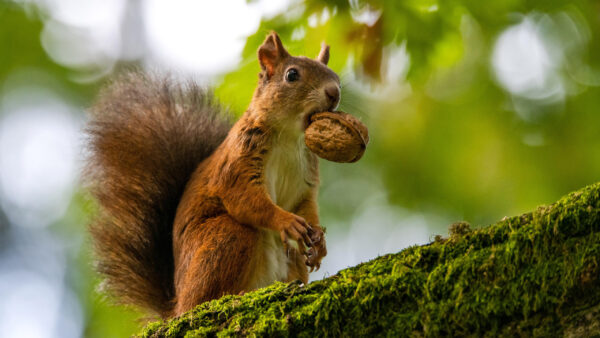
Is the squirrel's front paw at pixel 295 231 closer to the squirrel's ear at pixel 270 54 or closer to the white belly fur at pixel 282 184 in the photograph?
the white belly fur at pixel 282 184

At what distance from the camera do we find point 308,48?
9.80 feet

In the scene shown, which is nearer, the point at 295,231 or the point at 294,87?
the point at 295,231

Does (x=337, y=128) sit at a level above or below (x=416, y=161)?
below

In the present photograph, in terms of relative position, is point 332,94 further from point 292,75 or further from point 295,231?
point 295,231

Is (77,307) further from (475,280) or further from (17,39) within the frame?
(475,280)

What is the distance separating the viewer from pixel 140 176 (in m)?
3.29

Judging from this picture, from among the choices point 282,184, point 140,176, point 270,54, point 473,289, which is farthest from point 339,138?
point 140,176

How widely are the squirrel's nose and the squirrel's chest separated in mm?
294

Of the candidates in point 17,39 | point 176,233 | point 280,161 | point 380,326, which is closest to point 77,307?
point 17,39

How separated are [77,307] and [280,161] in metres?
3.11

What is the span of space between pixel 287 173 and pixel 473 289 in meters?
1.59

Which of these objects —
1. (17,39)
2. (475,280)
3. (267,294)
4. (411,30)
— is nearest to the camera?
(475,280)

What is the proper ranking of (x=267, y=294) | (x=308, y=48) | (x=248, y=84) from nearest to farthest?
1. (x=267, y=294)
2. (x=308, y=48)
3. (x=248, y=84)

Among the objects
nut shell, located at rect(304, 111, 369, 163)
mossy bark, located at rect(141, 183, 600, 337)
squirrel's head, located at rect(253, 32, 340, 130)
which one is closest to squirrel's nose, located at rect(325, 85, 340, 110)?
squirrel's head, located at rect(253, 32, 340, 130)
